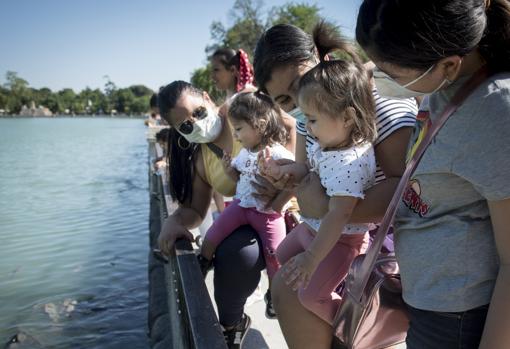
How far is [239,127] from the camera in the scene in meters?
2.62

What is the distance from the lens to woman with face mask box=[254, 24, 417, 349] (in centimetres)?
175

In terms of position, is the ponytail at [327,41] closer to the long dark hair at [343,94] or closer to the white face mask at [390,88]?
the long dark hair at [343,94]

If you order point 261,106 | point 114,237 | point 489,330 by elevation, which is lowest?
point 114,237

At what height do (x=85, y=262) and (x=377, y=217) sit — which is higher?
(x=377, y=217)

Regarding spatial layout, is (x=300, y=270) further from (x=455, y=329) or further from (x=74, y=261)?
(x=74, y=261)

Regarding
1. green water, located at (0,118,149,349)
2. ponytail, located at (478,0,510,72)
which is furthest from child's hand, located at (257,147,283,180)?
green water, located at (0,118,149,349)

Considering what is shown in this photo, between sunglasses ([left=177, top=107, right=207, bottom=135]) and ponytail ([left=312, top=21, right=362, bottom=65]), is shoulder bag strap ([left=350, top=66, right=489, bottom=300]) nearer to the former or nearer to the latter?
ponytail ([left=312, top=21, right=362, bottom=65])

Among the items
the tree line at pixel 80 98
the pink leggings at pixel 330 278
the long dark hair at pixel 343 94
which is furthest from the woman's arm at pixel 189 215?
the tree line at pixel 80 98

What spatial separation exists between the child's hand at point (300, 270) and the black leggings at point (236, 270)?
0.67 metres

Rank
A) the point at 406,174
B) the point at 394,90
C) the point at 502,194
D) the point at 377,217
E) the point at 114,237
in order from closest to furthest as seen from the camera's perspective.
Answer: the point at 502,194 < the point at 406,174 < the point at 394,90 < the point at 377,217 < the point at 114,237

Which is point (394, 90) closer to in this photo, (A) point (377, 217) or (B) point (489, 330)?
(A) point (377, 217)

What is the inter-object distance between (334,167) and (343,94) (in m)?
0.27

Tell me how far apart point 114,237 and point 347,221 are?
8971 mm

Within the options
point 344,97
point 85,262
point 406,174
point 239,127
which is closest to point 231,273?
point 239,127
